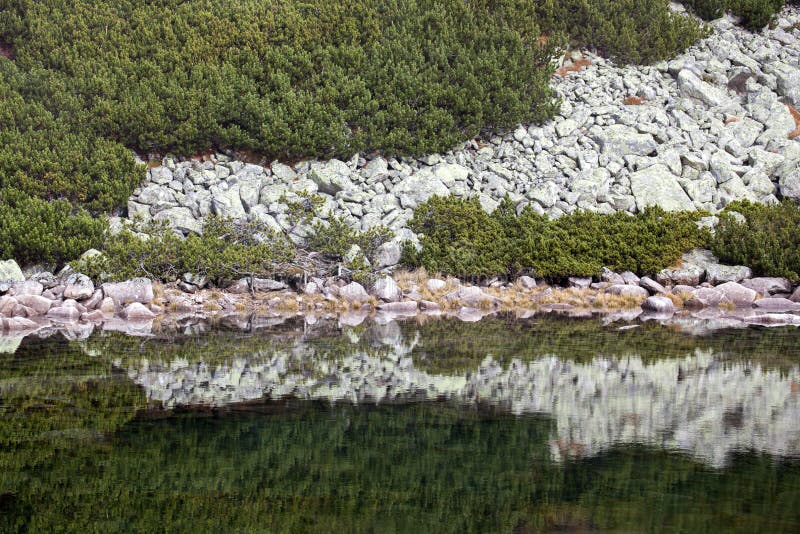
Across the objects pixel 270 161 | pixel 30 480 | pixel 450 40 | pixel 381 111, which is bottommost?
pixel 30 480

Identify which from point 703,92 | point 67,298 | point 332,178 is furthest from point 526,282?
point 703,92

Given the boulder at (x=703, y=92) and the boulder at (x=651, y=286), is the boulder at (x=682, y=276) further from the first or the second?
the boulder at (x=703, y=92)

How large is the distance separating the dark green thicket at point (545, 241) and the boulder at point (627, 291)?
1057mm

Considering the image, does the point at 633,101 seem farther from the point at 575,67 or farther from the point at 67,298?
the point at 67,298

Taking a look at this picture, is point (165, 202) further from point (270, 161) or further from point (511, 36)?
point (511, 36)

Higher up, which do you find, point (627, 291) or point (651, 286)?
point (651, 286)

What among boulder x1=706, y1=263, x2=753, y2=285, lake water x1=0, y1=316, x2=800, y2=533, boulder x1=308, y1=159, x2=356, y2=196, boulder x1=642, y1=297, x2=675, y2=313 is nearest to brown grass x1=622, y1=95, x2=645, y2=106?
boulder x1=706, y1=263, x2=753, y2=285

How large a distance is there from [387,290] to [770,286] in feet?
37.3

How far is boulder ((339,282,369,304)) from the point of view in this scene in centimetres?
2245

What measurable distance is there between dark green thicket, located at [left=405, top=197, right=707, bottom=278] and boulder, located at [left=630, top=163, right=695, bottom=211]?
51.0 inches

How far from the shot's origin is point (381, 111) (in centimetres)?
2967

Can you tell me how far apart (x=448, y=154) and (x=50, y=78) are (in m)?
15.2

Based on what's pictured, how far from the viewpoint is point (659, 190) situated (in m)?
27.7

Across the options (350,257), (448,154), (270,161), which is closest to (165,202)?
(270,161)
